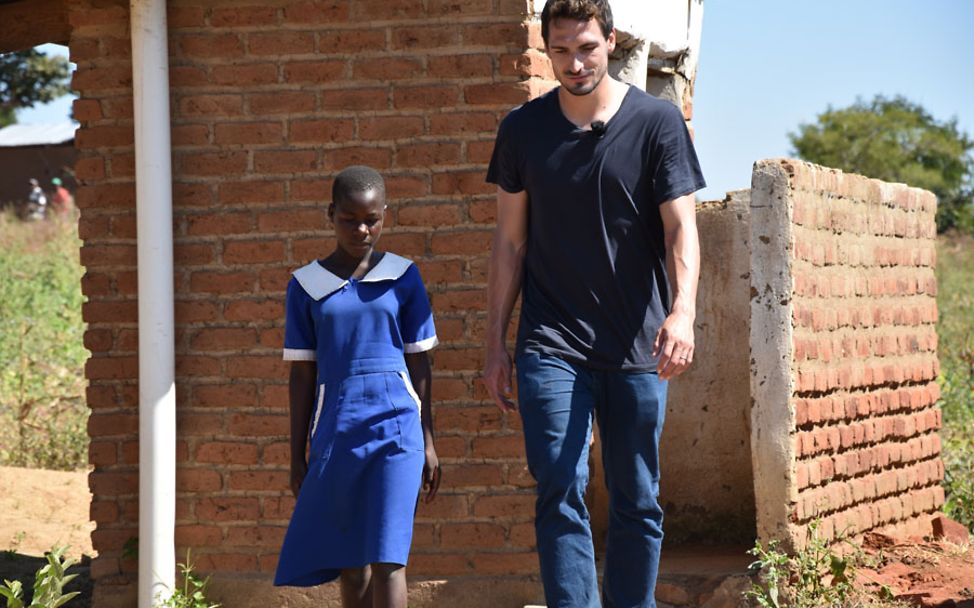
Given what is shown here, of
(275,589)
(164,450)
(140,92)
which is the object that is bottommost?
(275,589)

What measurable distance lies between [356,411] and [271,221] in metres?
1.40

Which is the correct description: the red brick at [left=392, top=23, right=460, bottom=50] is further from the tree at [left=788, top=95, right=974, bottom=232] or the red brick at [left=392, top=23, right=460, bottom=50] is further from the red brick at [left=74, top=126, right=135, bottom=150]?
the tree at [left=788, top=95, right=974, bottom=232]

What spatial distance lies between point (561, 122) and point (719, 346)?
2250 mm

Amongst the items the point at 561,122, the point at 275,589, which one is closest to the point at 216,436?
the point at 275,589

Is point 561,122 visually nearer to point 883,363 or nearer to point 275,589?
point 275,589

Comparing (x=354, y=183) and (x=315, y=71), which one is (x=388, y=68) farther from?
(x=354, y=183)

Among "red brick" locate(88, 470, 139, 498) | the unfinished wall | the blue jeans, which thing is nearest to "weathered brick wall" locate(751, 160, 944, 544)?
the unfinished wall

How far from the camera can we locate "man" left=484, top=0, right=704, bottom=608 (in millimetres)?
3578

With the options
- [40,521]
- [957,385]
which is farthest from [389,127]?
[957,385]

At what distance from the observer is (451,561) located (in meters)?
4.84

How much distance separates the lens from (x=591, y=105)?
144 inches

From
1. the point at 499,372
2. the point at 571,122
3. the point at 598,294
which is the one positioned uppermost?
the point at 571,122

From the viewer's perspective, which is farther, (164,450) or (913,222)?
(913,222)

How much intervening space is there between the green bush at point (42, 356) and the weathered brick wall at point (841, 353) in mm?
4192
